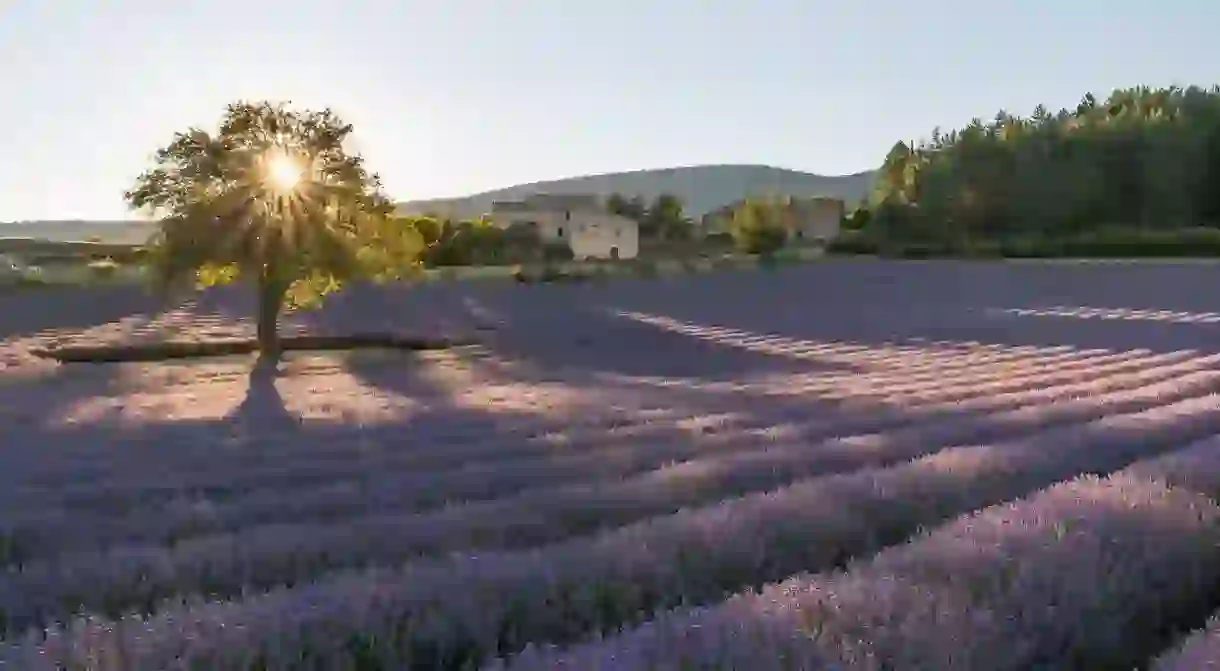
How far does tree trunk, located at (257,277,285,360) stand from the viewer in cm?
2445

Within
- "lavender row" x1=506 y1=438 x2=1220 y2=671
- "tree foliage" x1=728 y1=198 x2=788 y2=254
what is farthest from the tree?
"tree foliage" x1=728 y1=198 x2=788 y2=254

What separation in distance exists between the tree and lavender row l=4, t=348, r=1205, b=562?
705 inches

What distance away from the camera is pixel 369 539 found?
12.6 feet

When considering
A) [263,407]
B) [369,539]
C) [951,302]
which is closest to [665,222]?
[951,302]

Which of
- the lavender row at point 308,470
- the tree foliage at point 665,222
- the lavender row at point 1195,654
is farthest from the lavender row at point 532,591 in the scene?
the tree foliage at point 665,222

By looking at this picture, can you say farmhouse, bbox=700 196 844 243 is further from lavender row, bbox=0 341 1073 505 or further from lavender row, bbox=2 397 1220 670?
lavender row, bbox=2 397 1220 670

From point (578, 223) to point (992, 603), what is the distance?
308ft

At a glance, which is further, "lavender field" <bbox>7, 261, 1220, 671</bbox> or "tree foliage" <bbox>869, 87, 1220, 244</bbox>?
"tree foliage" <bbox>869, 87, 1220, 244</bbox>

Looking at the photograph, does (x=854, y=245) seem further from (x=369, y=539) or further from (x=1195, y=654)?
(x=1195, y=654)

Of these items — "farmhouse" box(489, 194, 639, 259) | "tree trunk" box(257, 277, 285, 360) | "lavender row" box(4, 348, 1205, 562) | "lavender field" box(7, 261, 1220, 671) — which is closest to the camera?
"lavender field" box(7, 261, 1220, 671)

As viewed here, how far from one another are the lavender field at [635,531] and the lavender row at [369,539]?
0.02 m

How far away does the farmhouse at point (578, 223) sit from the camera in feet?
272

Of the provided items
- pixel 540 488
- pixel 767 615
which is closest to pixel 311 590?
pixel 767 615

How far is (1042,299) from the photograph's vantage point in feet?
129
